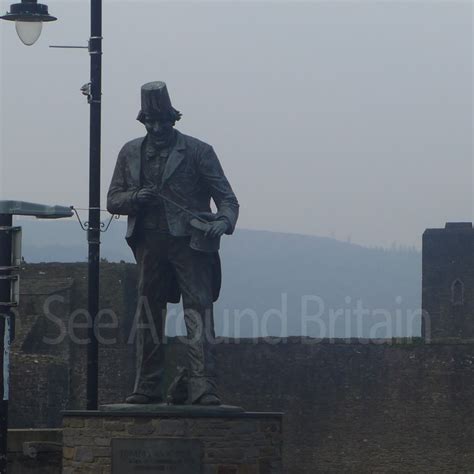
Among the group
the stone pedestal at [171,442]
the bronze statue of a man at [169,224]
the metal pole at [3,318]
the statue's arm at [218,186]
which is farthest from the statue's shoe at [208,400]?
the metal pole at [3,318]

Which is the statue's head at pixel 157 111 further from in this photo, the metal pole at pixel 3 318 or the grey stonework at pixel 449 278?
the grey stonework at pixel 449 278

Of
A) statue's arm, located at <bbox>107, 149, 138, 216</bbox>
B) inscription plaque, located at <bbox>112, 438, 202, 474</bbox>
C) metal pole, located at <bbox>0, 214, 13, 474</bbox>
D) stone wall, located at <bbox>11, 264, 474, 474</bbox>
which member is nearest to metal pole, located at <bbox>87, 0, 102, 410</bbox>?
statue's arm, located at <bbox>107, 149, 138, 216</bbox>

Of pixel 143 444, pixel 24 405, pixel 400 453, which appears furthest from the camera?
pixel 400 453

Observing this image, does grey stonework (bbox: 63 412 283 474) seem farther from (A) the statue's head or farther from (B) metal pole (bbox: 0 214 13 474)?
(A) the statue's head

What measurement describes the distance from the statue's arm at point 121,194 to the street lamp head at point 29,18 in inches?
67.3

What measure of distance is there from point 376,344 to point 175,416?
37.0 m

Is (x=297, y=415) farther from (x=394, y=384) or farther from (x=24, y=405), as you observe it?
(x=24, y=405)

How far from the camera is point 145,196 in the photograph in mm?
19969

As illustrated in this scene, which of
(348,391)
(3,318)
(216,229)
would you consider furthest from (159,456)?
(348,391)

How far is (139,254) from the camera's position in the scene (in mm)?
20312

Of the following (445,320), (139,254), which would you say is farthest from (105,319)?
(139,254)

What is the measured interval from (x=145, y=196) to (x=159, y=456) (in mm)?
2294

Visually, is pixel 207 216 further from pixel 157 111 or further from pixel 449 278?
pixel 449 278

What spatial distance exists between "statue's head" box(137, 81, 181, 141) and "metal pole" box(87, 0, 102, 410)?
2371 millimetres
